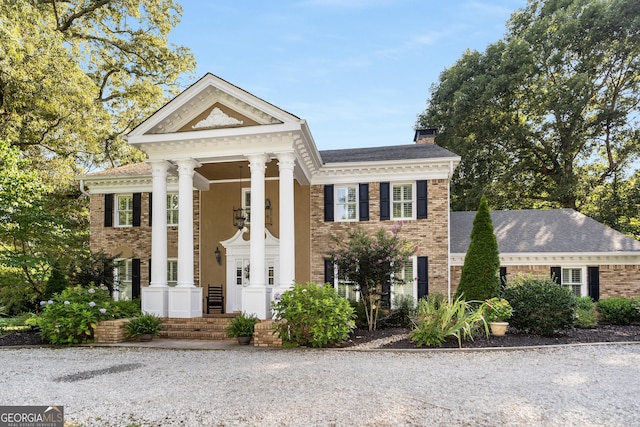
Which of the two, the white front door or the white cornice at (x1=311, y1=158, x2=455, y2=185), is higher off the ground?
the white cornice at (x1=311, y1=158, x2=455, y2=185)

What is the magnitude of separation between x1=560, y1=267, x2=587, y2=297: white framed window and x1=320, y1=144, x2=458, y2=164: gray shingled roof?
563 centimetres

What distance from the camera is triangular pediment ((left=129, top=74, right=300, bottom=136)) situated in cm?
1167

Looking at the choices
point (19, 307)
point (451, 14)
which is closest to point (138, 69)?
point (19, 307)

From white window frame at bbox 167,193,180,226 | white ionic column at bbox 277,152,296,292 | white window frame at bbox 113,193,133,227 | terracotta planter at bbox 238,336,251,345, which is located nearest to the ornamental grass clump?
white ionic column at bbox 277,152,296,292

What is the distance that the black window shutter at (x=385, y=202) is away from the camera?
48.4ft

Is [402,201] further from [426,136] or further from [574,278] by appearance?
[574,278]

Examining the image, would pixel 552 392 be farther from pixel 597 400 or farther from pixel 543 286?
pixel 543 286

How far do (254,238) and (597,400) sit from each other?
822 centimetres

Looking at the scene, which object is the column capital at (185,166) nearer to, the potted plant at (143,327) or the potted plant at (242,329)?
the potted plant at (143,327)

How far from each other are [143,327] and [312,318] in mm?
4513

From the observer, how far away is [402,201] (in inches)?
582

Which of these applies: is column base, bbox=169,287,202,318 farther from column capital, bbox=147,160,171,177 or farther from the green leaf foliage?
the green leaf foliage

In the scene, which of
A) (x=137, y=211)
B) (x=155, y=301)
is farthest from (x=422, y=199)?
A: (x=137, y=211)

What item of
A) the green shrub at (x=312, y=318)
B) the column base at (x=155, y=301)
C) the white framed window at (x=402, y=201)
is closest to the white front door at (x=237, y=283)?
the column base at (x=155, y=301)
